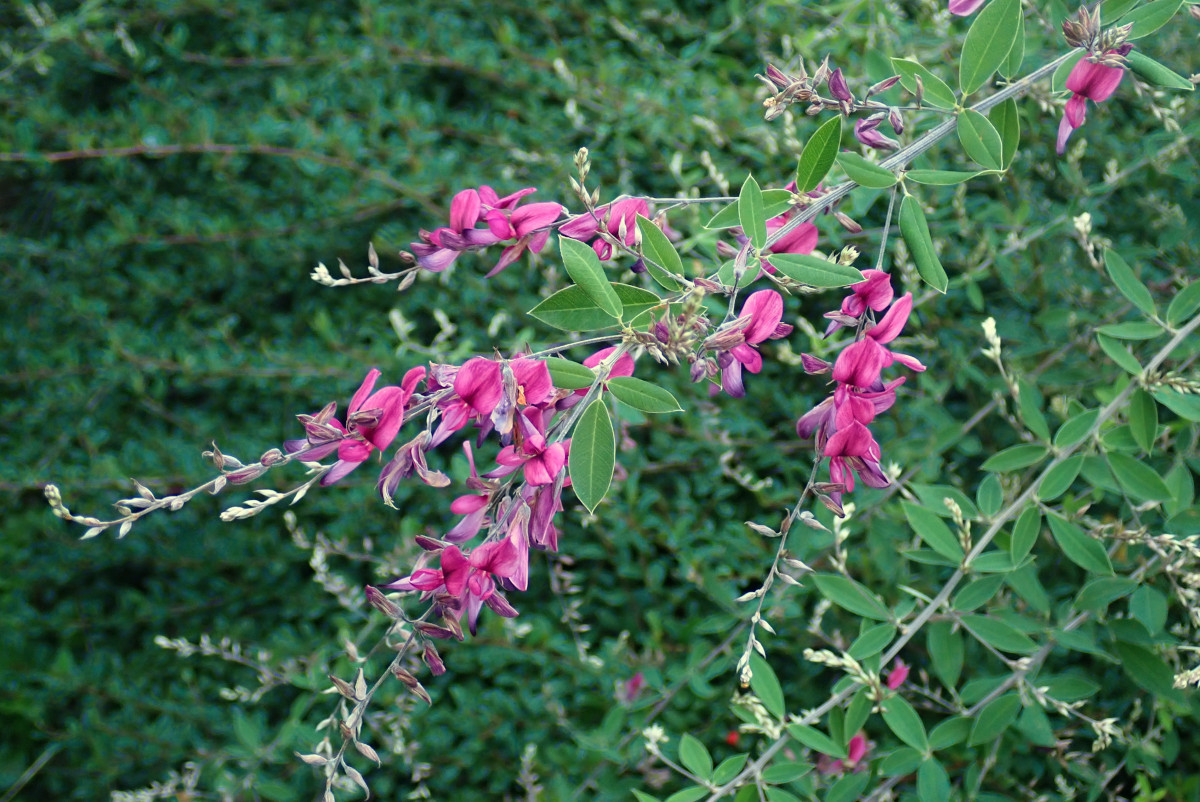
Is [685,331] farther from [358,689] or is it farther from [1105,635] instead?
[1105,635]

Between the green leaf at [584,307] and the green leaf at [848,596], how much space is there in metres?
0.59

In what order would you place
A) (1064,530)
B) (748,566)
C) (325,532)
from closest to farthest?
(1064,530)
(748,566)
(325,532)

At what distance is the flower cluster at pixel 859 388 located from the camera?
81 centimetres

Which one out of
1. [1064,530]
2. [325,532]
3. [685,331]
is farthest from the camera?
[325,532]

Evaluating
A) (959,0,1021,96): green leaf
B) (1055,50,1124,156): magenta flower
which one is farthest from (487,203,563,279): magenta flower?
(1055,50,1124,156): magenta flower

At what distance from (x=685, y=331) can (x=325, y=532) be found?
1554 millimetres

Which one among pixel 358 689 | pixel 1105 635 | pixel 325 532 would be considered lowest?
pixel 325 532

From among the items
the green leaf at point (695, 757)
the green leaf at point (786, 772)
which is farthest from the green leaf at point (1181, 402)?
the green leaf at point (695, 757)

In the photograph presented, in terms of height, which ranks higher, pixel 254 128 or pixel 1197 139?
pixel 1197 139

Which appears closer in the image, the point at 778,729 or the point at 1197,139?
the point at 778,729

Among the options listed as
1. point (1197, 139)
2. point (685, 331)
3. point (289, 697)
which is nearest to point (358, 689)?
point (685, 331)

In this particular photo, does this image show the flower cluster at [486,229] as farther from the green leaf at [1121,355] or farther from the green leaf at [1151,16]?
the green leaf at [1121,355]

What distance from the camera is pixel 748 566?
1.75 metres

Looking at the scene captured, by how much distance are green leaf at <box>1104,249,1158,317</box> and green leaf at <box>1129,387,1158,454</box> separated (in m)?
0.14
